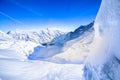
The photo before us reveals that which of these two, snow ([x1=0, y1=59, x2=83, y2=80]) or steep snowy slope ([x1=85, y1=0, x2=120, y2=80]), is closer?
steep snowy slope ([x1=85, y1=0, x2=120, y2=80])

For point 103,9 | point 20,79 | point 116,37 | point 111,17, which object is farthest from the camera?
point 20,79

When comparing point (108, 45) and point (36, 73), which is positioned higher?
point (108, 45)

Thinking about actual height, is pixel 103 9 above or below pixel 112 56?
above

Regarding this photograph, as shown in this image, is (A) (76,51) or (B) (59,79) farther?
(A) (76,51)

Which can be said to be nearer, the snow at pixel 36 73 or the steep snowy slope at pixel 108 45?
the steep snowy slope at pixel 108 45

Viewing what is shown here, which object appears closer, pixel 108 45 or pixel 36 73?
pixel 108 45

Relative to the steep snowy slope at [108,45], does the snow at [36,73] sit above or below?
below

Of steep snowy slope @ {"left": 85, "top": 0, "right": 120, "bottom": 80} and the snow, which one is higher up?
steep snowy slope @ {"left": 85, "top": 0, "right": 120, "bottom": 80}

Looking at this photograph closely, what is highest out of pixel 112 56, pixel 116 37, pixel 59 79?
pixel 116 37

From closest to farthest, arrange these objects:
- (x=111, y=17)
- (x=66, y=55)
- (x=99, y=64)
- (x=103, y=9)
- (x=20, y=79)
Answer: (x=111, y=17) → (x=99, y=64) → (x=103, y=9) → (x=20, y=79) → (x=66, y=55)

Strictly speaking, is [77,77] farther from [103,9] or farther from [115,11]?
[115,11]

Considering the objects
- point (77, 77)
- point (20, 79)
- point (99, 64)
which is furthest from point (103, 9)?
point (20, 79)
